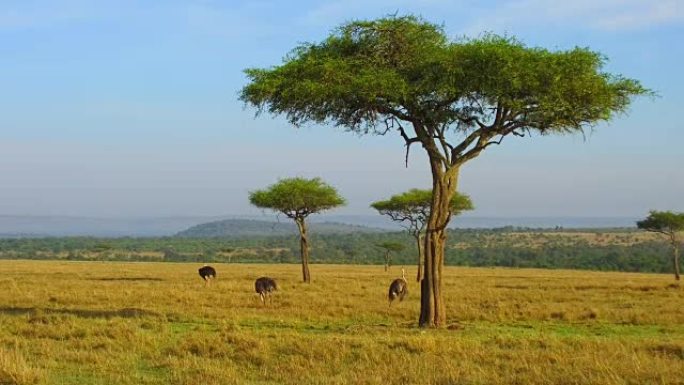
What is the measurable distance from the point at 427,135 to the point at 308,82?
12.1 feet

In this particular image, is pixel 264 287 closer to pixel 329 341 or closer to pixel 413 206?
pixel 329 341

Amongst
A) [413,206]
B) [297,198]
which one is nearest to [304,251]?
[297,198]

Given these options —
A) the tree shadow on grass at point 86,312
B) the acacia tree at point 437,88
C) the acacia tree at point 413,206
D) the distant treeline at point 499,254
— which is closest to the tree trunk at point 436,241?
the acacia tree at point 437,88

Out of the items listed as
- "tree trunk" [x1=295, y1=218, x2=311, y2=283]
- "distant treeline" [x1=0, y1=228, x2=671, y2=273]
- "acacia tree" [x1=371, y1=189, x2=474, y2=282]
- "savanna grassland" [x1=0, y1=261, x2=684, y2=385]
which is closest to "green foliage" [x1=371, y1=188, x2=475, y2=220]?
"acacia tree" [x1=371, y1=189, x2=474, y2=282]

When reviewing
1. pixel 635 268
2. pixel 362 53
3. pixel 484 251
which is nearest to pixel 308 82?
pixel 362 53

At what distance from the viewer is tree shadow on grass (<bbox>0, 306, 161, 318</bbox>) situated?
21.9 meters

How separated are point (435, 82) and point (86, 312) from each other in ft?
41.1

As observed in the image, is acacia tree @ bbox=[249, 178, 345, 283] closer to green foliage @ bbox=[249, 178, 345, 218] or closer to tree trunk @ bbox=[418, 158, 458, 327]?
green foliage @ bbox=[249, 178, 345, 218]

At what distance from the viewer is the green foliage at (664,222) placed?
6109 centimetres

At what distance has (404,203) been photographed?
55.8m

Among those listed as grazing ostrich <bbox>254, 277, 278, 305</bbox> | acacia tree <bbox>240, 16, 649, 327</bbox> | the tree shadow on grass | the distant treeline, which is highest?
acacia tree <bbox>240, 16, 649, 327</bbox>

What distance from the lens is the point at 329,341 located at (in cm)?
1570

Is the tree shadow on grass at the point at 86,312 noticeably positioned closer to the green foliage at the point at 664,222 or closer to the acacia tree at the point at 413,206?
the acacia tree at the point at 413,206

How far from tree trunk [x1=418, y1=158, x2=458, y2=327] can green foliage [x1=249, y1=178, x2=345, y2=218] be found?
2868 centimetres
